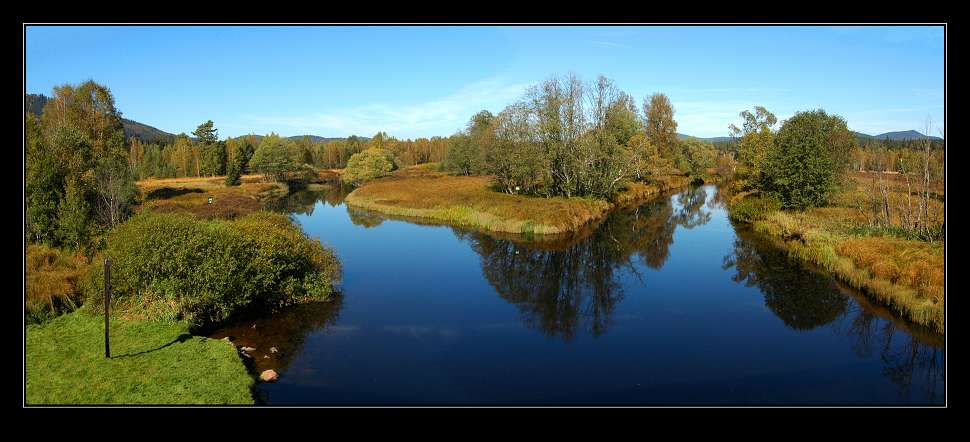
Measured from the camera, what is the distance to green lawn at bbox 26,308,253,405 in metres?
12.3

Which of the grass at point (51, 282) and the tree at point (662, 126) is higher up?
the tree at point (662, 126)

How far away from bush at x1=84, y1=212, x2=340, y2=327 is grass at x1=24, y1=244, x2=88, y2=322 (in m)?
0.70

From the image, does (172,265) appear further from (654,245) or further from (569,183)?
(569,183)

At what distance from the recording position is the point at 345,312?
68.8 ft

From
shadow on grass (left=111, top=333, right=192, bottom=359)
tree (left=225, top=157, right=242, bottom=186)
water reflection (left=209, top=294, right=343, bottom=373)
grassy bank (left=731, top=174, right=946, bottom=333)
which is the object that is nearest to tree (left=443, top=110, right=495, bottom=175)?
tree (left=225, top=157, right=242, bottom=186)

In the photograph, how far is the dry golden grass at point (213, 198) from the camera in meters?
42.6

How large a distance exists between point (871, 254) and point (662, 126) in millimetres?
68559

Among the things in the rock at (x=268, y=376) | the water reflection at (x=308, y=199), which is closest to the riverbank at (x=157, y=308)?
the rock at (x=268, y=376)

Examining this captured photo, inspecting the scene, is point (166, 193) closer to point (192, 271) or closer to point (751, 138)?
point (192, 271)

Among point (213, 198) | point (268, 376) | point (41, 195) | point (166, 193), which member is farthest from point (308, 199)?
point (268, 376)

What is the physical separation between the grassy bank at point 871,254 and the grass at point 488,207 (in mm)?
13978

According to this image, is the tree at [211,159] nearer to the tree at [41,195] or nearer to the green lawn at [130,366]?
the tree at [41,195]

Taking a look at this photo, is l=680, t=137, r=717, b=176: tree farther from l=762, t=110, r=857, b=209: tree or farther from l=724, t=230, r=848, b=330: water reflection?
l=724, t=230, r=848, b=330: water reflection

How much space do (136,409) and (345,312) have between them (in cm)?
1011
